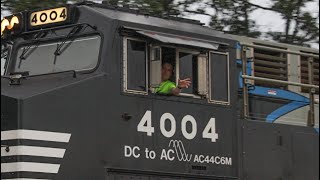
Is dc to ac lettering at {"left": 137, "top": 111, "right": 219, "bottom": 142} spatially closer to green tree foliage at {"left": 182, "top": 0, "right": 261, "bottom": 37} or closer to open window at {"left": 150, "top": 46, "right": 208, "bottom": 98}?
open window at {"left": 150, "top": 46, "right": 208, "bottom": 98}

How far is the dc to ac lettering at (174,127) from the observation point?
7.68 m

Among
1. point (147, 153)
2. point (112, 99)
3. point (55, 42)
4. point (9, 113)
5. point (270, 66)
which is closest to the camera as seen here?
point (9, 113)

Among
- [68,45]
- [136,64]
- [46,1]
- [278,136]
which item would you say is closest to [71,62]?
[68,45]

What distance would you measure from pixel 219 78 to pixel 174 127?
0.88 meters

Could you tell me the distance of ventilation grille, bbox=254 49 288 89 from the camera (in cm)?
944

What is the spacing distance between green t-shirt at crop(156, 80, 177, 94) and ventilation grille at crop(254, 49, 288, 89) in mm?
1798

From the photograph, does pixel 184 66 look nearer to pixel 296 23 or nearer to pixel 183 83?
pixel 183 83

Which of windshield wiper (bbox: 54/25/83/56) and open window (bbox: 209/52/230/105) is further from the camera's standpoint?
open window (bbox: 209/52/230/105)

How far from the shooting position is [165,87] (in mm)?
7863

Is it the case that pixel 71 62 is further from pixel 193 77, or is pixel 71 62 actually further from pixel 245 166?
pixel 245 166

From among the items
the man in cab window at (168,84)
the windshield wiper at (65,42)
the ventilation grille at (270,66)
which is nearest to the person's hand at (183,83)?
the man in cab window at (168,84)

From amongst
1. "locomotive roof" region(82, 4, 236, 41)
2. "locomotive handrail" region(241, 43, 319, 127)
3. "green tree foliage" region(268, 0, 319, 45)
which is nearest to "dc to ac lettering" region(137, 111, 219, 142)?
"locomotive handrail" region(241, 43, 319, 127)

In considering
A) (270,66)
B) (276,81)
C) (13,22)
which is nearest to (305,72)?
(270,66)

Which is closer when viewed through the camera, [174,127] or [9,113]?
[9,113]
